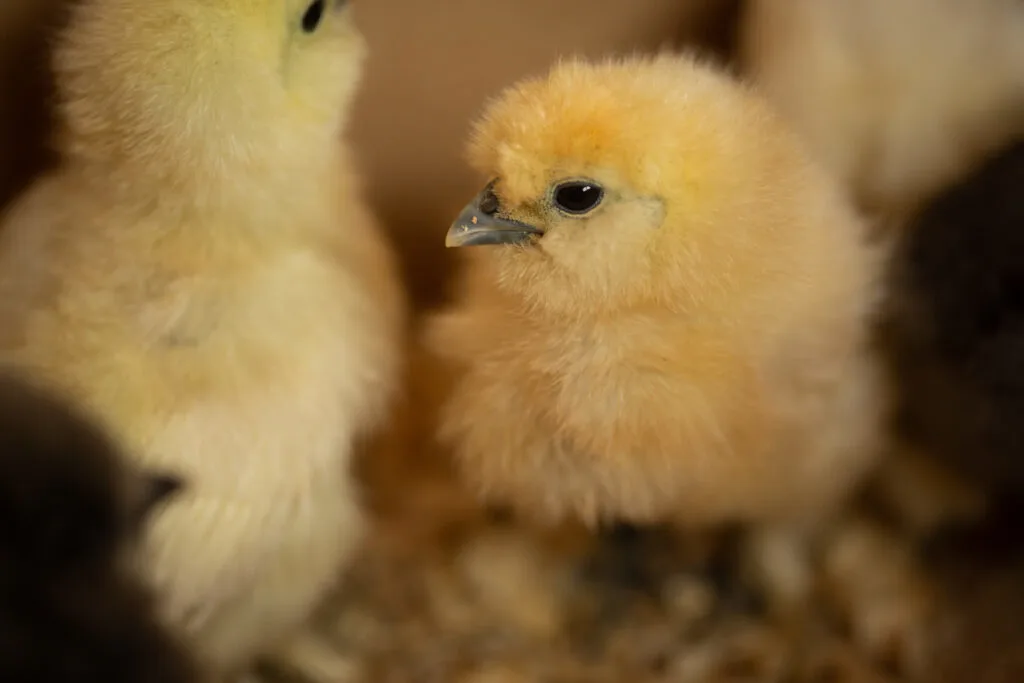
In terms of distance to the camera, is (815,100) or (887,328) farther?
(815,100)

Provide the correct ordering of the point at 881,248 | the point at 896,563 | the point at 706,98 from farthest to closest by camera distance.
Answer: the point at 896,563 → the point at 881,248 → the point at 706,98

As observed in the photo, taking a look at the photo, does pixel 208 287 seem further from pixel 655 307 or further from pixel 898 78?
pixel 898 78

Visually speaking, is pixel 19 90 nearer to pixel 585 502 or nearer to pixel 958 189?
pixel 585 502

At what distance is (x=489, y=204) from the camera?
3.44ft

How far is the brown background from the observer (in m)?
1.42

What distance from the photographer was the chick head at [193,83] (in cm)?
102

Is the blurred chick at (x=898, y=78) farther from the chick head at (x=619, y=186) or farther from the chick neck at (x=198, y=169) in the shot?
the chick neck at (x=198, y=169)

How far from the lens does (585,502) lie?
3.84ft

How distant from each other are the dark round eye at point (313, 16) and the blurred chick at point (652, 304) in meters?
0.23

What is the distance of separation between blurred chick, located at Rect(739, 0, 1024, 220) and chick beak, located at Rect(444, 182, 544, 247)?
1.67 feet

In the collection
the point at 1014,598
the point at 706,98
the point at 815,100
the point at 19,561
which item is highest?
the point at 815,100

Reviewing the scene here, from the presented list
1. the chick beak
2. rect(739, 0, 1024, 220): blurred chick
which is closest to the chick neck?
the chick beak

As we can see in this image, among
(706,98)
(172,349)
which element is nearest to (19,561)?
(172,349)

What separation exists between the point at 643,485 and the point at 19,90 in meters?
0.93
